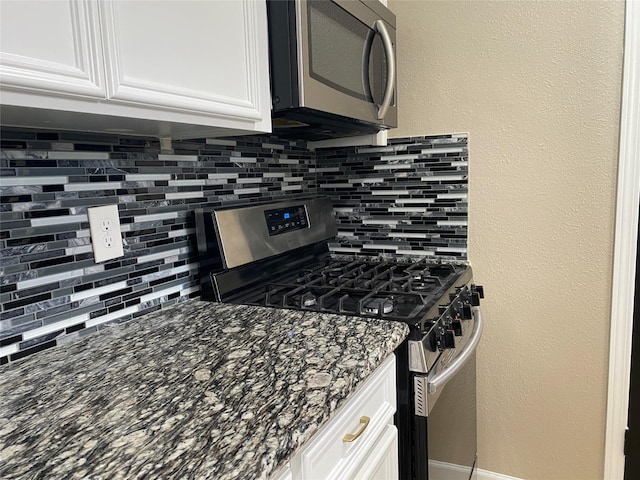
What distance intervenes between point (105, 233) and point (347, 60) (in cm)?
82

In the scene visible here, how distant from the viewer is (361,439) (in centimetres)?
93

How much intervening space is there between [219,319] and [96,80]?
0.64 meters

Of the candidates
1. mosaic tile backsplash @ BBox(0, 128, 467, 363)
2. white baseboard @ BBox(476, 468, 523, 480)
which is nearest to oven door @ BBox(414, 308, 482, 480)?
white baseboard @ BBox(476, 468, 523, 480)

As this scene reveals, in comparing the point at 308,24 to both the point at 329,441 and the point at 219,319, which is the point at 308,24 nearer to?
the point at 219,319

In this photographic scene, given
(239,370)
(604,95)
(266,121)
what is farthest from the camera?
(604,95)

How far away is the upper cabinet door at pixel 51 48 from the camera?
0.64 metres

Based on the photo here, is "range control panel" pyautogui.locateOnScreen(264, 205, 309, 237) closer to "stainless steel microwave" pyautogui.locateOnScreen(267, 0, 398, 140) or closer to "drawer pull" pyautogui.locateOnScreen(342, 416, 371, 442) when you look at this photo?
"stainless steel microwave" pyautogui.locateOnScreen(267, 0, 398, 140)

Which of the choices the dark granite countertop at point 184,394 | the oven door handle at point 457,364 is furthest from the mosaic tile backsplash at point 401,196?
the dark granite countertop at point 184,394

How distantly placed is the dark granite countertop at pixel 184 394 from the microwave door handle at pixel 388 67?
740 mm

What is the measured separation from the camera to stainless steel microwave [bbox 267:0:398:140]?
1179 mm

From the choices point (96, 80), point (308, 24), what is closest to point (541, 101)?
point (308, 24)

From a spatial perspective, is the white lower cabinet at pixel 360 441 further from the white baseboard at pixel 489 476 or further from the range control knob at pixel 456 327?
the white baseboard at pixel 489 476

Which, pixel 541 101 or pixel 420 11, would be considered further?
pixel 420 11

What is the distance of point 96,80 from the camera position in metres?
0.75
